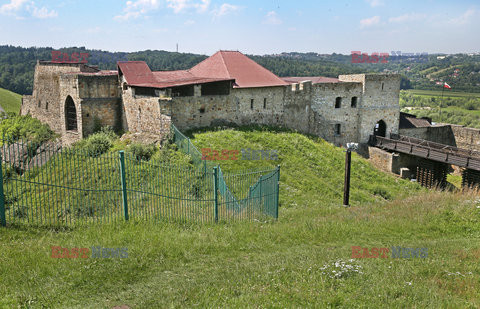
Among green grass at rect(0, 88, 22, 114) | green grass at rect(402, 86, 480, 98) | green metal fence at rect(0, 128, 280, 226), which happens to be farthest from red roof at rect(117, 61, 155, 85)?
green grass at rect(402, 86, 480, 98)

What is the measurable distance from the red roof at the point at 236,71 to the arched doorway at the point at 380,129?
9.58 metres

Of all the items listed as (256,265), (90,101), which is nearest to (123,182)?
(256,265)

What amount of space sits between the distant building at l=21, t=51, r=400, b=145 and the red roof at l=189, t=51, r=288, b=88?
0.21 ft

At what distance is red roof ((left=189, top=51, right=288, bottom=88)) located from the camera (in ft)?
70.9

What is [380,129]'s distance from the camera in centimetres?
2842

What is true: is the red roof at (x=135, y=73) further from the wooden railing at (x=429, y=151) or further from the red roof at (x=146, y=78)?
the wooden railing at (x=429, y=151)

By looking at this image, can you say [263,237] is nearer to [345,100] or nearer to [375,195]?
[375,195]

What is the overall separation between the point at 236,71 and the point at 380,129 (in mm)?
12829

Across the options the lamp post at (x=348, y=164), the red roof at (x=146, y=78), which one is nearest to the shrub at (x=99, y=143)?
the red roof at (x=146, y=78)

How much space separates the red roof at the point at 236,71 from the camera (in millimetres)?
21625

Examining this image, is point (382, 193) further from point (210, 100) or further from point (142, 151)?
point (142, 151)

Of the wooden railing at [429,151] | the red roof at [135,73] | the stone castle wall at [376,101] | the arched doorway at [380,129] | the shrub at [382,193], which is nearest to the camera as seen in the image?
the shrub at [382,193]

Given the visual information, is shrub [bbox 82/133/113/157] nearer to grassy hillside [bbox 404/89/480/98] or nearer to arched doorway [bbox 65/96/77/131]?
arched doorway [bbox 65/96/77/131]

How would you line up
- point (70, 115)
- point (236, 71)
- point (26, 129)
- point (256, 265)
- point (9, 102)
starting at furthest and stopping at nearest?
point (9, 102) < point (26, 129) < point (236, 71) < point (70, 115) < point (256, 265)
